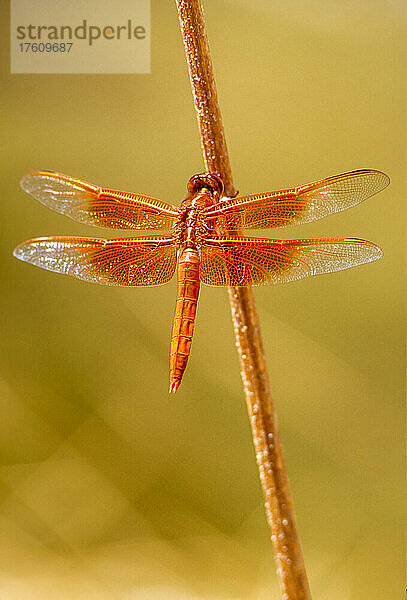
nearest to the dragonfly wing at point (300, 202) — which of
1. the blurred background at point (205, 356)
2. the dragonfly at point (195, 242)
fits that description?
the dragonfly at point (195, 242)

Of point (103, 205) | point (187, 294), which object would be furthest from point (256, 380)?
point (103, 205)

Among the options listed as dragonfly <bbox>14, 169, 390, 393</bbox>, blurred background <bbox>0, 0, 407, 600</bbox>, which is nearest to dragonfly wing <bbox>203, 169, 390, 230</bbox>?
dragonfly <bbox>14, 169, 390, 393</bbox>

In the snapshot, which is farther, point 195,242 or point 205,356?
point 205,356

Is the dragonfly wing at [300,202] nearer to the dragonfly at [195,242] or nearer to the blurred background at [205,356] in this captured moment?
the dragonfly at [195,242]

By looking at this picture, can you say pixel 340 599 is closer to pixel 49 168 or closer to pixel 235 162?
pixel 235 162

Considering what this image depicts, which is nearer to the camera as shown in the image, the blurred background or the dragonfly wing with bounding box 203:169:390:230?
the dragonfly wing with bounding box 203:169:390:230

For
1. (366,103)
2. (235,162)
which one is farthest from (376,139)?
(235,162)

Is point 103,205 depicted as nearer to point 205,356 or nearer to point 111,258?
point 111,258

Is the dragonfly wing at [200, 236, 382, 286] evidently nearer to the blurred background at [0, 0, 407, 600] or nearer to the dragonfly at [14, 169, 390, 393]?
the dragonfly at [14, 169, 390, 393]
